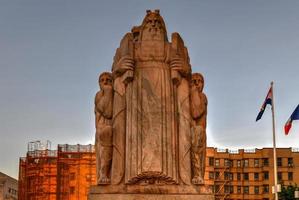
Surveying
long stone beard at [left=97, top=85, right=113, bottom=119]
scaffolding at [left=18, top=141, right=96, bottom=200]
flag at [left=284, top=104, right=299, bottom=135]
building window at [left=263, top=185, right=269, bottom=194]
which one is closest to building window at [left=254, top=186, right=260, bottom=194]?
building window at [left=263, top=185, right=269, bottom=194]

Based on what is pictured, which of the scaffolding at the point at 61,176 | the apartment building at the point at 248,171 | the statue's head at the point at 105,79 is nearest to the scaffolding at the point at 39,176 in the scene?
the scaffolding at the point at 61,176

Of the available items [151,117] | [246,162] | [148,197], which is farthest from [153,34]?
[246,162]

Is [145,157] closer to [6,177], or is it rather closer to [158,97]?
[158,97]

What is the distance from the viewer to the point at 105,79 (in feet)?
51.7

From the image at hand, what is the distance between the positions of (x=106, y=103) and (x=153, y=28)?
102 inches

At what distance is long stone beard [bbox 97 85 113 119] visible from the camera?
50.6 ft

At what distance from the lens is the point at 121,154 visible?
49.2ft

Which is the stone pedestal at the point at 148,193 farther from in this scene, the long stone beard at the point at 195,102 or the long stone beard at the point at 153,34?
the long stone beard at the point at 153,34

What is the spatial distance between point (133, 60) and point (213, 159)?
97.4 m

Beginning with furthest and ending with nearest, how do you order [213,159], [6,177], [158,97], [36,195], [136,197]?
[6,177], [213,159], [36,195], [158,97], [136,197]

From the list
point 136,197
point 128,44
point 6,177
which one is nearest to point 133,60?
point 128,44

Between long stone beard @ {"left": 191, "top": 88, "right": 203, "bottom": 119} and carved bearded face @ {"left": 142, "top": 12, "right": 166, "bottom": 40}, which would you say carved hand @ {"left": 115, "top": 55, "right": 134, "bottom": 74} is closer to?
carved bearded face @ {"left": 142, "top": 12, "right": 166, "bottom": 40}

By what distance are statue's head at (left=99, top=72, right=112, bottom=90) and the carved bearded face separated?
1.48 m

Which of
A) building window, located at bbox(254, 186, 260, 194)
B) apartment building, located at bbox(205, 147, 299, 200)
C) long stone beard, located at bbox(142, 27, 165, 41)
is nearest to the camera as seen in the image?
long stone beard, located at bbox(142, 27, 165, 41)
